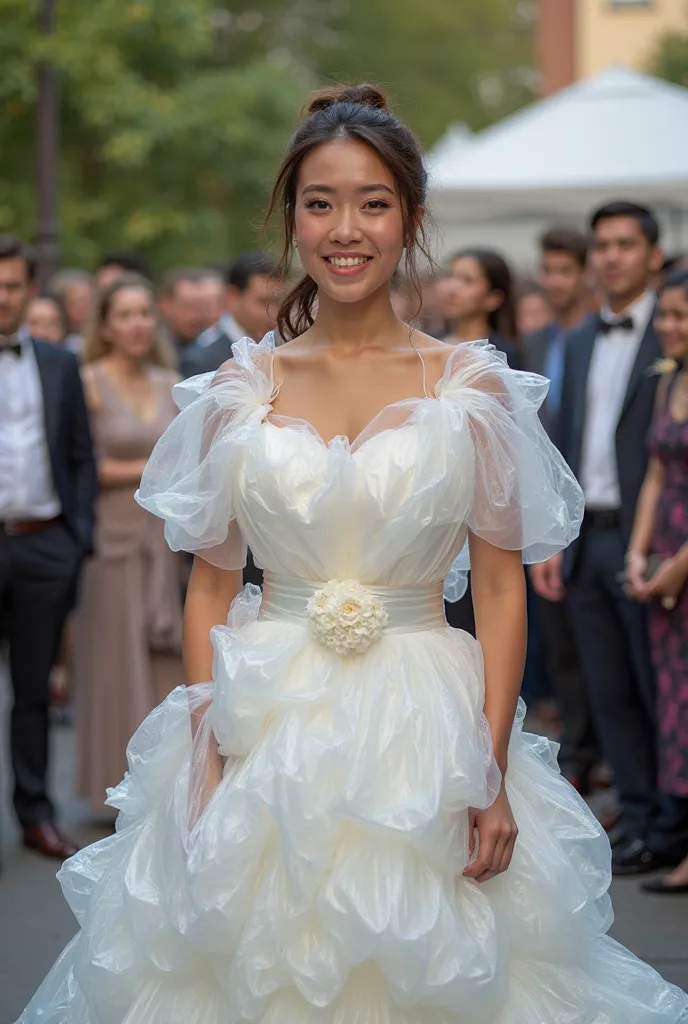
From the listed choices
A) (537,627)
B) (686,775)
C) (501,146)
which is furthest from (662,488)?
(501,146)

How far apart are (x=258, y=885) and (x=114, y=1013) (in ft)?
1.45

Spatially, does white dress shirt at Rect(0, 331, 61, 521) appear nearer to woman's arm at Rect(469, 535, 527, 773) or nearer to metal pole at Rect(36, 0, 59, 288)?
woman's arm at Rect(469, 535, 527, 773)

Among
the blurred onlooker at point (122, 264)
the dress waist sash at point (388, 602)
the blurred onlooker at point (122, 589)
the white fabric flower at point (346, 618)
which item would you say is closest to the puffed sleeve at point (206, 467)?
the dress waist sash at point (388, 602)

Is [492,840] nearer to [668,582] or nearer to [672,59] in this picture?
[668,582]

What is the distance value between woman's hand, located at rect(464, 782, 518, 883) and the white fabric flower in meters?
0.42

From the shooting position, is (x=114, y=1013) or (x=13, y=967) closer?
(x=114, y=1013)

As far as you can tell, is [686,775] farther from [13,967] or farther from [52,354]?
[52,354]

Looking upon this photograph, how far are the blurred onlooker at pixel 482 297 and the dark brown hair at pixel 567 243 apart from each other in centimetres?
144

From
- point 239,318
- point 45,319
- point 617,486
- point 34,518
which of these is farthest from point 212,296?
point 617,486

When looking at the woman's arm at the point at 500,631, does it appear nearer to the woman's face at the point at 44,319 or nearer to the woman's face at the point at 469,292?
the woman's face at the point at 469,292

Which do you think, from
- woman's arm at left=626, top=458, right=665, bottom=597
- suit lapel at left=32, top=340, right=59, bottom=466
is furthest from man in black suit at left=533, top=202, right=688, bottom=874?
suit lapel at left=32, top=340, right=59, bottom=466

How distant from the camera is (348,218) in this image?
373cm

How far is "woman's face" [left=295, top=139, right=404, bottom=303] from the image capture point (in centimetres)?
374

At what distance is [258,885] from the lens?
3615 mm
